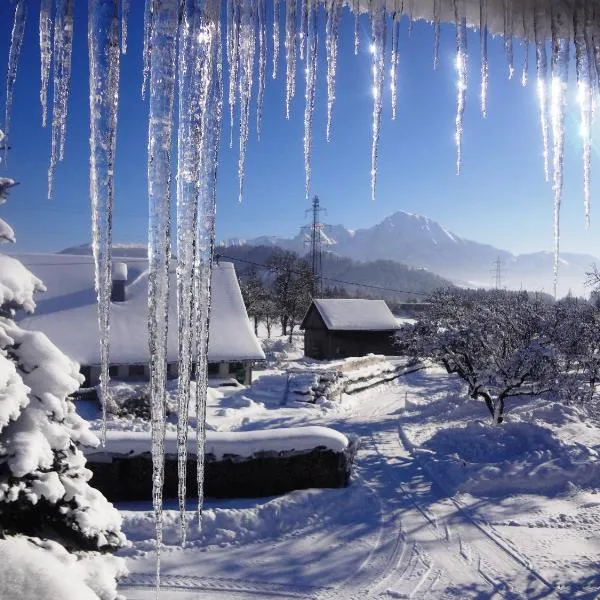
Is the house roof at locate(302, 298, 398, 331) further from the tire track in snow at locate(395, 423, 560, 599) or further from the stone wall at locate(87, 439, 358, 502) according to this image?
the tire track in snow at locate(395, 423, 560, 599)

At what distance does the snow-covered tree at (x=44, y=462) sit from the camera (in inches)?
131

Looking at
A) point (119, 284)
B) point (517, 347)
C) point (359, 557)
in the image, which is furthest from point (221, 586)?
point (119, 284)

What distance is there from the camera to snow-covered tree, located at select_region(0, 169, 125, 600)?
332cm

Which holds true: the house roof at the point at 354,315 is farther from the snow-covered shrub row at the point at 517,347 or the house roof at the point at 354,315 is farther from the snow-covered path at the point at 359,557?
the snow-covered path at the point at 359,557

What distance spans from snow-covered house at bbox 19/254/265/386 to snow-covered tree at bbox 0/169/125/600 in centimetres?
1507

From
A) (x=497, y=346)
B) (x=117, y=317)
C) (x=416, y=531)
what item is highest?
(x=117, y=317)

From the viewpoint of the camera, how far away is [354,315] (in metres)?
38.0

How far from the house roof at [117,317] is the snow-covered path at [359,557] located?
11.5 metres

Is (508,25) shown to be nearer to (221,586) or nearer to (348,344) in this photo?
(221,586)

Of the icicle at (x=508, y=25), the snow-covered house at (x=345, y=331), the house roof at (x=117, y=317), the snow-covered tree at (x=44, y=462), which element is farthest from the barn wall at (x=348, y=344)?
the icicle at (x=508, y=25)

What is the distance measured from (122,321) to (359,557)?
53.4ft

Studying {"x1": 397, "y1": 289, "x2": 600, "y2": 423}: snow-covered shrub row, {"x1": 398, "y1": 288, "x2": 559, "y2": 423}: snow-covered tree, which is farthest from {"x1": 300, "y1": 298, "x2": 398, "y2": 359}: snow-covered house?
{"x1": 398, "y1": 288, "x2": 559, "y2": 423}: snow-covered tree

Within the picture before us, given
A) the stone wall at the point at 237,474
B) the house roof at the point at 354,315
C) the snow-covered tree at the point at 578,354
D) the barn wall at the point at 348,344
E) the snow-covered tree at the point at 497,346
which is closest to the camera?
the stone wall at the point at 237,474

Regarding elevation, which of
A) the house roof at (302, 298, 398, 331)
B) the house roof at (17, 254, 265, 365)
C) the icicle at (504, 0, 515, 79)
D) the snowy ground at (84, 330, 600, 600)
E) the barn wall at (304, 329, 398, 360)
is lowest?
the barn wall at (304, 329, 398, 360)
